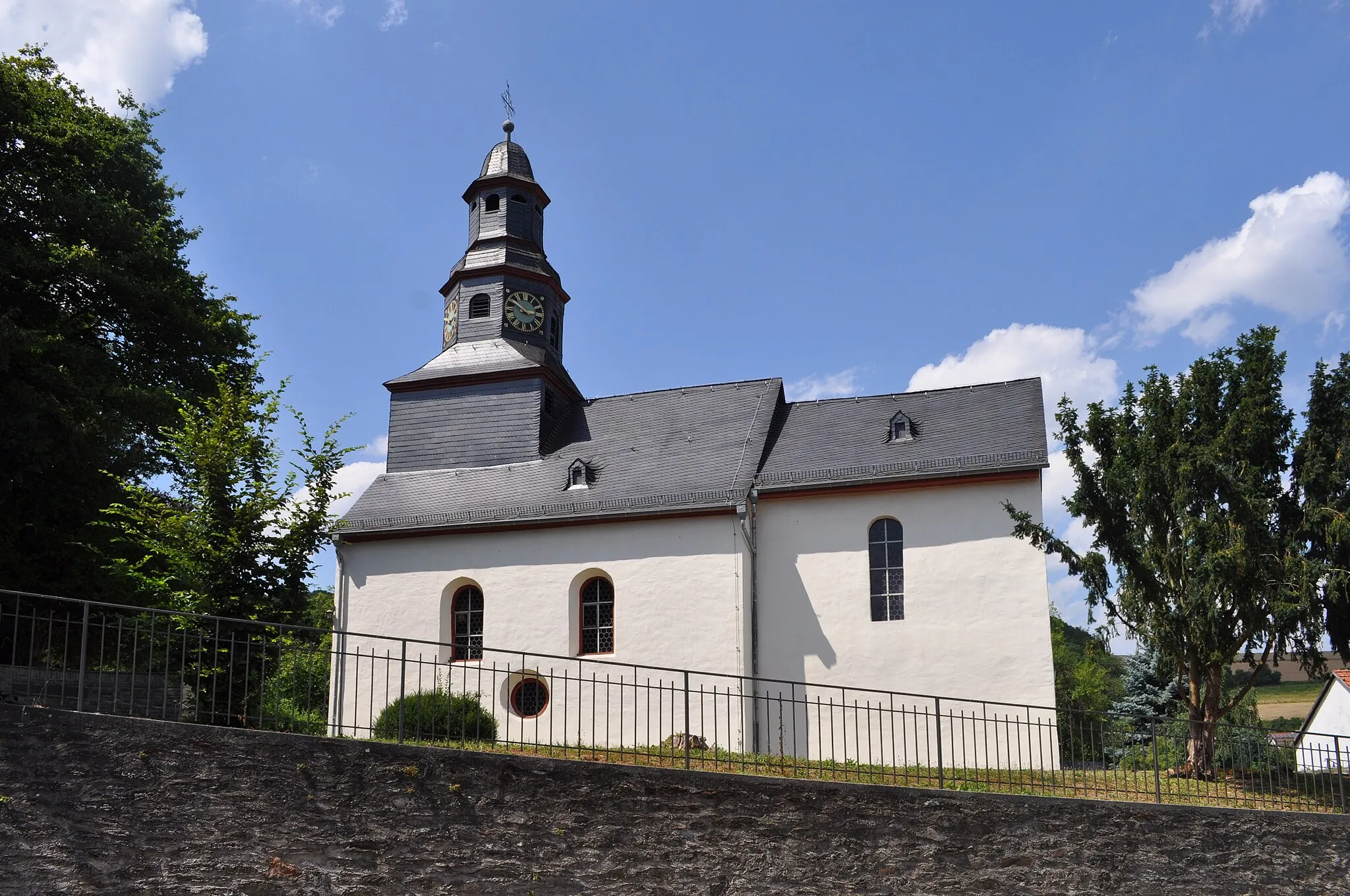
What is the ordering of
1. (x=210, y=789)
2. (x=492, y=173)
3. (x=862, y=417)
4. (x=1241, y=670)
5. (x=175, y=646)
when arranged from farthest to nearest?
(x=1241, y=670) → (x=492, y=173) → (x=862, y=417) → (x=175, y=646) → (x=210, y=789)

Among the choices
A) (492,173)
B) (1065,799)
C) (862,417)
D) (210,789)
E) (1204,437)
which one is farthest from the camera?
(492,173)

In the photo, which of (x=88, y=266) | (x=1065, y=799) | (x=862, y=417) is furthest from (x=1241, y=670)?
(x=88, y=266)

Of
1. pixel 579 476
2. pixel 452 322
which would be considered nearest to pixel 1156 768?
pixel 579 476

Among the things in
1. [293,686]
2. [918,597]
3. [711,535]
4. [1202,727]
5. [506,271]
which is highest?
[506,271]

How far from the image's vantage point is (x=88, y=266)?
19906 mm

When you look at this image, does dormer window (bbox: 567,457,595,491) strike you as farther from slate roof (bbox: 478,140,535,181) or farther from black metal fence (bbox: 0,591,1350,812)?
slate roof (bbox: 478,140,535,181)

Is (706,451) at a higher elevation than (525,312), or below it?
below

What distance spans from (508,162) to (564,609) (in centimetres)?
1131

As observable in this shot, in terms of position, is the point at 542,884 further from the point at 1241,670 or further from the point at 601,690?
the point at 1241,670

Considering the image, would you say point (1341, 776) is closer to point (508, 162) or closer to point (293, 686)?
point (293, 686)

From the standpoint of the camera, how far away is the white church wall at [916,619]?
17703 mm

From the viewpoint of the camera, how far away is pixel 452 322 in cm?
2486

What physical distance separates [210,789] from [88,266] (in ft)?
45.2

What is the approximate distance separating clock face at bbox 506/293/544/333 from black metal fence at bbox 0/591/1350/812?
7537mm
